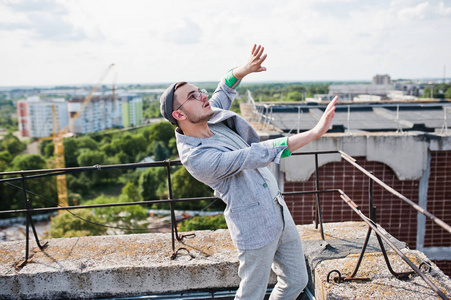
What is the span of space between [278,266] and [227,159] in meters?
0.94

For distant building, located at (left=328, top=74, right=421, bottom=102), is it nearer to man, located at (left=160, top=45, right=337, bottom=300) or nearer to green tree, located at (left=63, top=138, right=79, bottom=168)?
man, located at (left=160, top=45, right=337, bottom=300)

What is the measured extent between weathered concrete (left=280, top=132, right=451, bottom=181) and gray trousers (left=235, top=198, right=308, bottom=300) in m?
6.06

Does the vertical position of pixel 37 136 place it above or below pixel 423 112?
below

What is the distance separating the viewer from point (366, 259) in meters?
3.18

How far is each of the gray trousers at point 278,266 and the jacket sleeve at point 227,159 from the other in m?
0.49

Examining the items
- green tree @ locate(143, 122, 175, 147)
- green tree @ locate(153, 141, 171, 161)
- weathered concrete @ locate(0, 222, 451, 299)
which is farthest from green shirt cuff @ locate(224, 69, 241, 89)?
green tree @ locate(143, 122, 175, 147)

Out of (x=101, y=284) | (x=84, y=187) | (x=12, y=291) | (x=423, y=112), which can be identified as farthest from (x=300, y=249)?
(x=84, y=187)

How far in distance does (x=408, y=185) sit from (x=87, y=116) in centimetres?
13715

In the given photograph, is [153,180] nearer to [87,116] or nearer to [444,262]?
[444,262]

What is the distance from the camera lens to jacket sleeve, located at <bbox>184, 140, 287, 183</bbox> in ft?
6.97

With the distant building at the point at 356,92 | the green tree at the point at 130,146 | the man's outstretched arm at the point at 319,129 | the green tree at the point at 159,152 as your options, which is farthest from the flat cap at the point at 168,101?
the green tree at the point at 130,146

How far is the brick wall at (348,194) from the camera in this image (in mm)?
8703

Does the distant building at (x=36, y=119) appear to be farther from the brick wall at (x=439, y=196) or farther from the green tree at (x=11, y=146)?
the brick wall at (x=439, y=196)

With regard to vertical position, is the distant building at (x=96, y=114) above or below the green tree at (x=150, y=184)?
above
